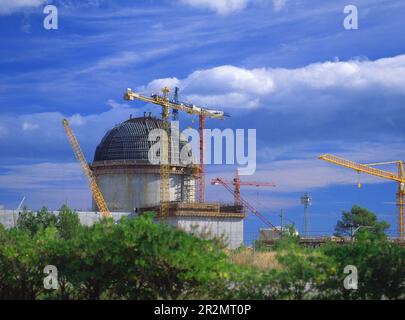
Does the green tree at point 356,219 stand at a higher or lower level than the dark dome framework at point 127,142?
lower

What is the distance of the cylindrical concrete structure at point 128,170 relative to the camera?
88.7 m

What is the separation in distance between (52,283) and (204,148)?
292 feet

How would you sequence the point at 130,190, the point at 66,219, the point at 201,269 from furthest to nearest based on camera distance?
1. the point at 130,190
2. the point at 66,219
3. the point at 201,269

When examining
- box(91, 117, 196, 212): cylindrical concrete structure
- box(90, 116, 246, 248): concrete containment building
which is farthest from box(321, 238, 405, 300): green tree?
box(91, 117, 196, 212): cylindrical concrete structure

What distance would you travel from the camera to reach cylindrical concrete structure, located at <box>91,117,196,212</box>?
8869cm

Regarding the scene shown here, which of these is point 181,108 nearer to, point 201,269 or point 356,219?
point 356,219

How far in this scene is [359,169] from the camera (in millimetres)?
113188

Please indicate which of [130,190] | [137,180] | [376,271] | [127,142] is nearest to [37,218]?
[130,190]

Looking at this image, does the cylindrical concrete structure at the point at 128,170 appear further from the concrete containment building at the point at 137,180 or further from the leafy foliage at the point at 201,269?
the leafy foliage at the point at 201,269

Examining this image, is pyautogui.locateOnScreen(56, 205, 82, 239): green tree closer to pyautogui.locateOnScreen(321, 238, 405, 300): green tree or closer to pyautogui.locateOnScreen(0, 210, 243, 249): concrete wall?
pyautogui.locateOnScreen(0, 210, 243, 249): concrete wall

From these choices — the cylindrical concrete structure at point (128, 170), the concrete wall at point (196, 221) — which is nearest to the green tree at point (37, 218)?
the concrete wall at point (196, 221)

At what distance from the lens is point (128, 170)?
8831cm

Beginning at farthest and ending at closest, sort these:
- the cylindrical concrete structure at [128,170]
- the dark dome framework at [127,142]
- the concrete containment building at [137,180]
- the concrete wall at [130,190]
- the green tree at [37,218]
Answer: the concrete wall at [130,190] < the dark dome framework at [127,142] < the cylindrical concrete structure at [128,170] < the concrete containment building at [137,180] < the green tree at [37,218]

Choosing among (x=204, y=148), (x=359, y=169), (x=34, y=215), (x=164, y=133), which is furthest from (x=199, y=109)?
(x=34, y=215)
